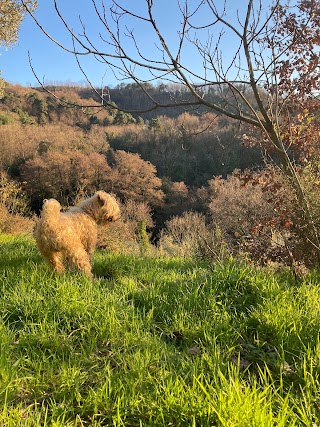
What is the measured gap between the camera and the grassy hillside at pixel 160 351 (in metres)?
1.62

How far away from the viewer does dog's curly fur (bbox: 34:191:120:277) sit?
3531 millimetres

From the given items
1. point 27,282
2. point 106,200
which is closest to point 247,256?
point 106,200

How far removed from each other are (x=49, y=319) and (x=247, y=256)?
11.5ft

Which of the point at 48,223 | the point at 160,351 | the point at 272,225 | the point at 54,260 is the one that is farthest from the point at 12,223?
the point at 160,351

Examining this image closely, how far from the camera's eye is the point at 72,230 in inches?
149

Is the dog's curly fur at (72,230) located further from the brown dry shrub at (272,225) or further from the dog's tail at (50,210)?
the brown dry shrub at (272,225)

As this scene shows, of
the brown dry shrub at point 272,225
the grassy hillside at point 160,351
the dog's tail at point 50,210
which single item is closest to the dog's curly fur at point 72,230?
the dog's tail at point 50,210

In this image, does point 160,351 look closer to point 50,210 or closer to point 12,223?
point 50,210

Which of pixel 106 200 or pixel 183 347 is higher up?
pixel 106 200

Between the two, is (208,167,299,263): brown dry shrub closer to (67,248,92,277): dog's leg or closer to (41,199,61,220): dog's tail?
(67,248,92,277): dog's leg

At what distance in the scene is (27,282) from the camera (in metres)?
3.20

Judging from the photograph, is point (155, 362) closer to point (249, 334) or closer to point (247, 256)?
point (249, 334)

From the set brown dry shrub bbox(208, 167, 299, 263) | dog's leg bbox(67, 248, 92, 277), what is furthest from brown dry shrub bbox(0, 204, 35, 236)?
brown dry shrub bbox(208, 167, 299, 263)

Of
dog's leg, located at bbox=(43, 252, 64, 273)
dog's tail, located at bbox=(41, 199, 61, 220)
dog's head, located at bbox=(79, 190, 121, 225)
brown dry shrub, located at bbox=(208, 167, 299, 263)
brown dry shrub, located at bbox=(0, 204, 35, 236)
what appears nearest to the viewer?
dog's tail, located at bbox=(41, 199, 61, 220)
